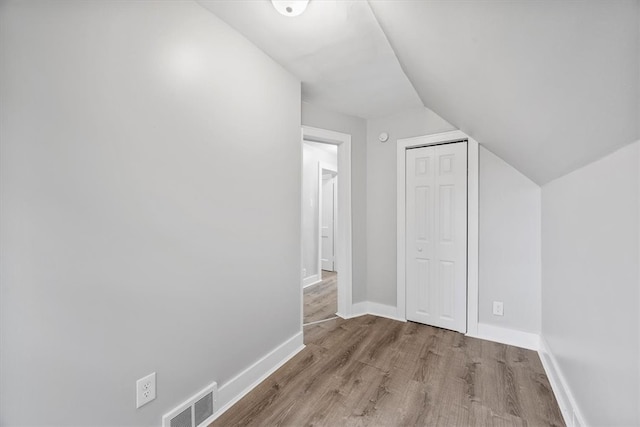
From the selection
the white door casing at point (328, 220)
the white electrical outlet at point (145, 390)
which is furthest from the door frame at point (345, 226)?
the white door casing at point (328, 220)

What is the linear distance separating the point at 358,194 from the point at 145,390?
2.51 metres

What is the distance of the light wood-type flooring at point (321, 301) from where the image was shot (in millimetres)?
3125

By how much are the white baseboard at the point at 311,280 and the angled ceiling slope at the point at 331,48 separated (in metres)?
2.84

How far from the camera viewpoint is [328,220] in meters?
5.71

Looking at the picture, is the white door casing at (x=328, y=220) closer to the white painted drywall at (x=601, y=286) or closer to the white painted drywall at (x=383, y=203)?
the white painted drywall at (x=383, y=203)

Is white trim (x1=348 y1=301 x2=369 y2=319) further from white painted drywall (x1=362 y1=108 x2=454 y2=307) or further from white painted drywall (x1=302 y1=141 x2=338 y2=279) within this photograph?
white painted drywall (x1=302 y1=141 x2=338 y2=279)

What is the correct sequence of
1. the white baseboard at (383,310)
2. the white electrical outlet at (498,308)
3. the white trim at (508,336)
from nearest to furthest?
the white trim at (508,336), the white electrical outlet at (498,308), the white baseboard at (383,310)

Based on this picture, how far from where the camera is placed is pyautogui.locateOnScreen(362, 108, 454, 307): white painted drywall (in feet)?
9.86

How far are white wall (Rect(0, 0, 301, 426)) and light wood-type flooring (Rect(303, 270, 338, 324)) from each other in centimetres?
136

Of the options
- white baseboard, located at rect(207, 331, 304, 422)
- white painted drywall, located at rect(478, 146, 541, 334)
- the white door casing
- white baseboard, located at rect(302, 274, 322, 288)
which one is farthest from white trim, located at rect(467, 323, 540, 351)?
the white door casing

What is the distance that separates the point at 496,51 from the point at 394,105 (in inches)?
80.0

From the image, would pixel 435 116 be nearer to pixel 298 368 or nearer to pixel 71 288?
pixel 298 368

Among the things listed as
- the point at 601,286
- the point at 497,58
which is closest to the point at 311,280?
the point at 601,286

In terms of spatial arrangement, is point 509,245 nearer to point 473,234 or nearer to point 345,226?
point 473,234
